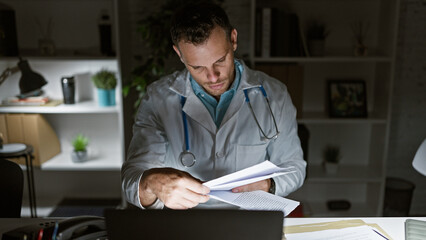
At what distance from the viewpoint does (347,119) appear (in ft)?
9.13

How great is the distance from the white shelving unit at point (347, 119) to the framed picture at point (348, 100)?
0.22 ft

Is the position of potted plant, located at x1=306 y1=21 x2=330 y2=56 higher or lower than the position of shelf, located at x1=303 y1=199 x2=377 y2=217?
higher

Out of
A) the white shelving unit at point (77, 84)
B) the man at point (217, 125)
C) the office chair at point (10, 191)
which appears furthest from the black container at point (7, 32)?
the man at point (217, 125)

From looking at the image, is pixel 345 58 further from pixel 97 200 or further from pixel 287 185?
pixel 97 200

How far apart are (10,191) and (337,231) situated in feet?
3.89

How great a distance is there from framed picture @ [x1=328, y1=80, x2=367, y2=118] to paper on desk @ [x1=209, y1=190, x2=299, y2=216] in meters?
1.73

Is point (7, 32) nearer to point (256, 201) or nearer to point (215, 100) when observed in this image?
point (215, 100)

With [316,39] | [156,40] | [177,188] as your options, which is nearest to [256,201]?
[177,188]

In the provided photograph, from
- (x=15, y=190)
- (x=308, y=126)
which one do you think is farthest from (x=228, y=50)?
(x=308, y=126)

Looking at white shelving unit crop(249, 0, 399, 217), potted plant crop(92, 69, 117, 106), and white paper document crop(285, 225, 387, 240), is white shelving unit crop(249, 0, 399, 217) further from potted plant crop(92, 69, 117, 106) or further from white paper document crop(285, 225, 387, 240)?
white paper document crop(285, 225, 387, 240)

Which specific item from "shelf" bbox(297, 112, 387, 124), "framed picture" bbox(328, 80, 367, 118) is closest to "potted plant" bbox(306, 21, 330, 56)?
"framed picture" bbox(328, 80, 367, 118)

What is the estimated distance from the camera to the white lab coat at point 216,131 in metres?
1.56

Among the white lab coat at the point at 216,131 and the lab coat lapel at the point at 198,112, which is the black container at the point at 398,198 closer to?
the white lab coat at the point at 216,131

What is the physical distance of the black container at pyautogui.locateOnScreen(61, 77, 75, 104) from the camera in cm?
279
